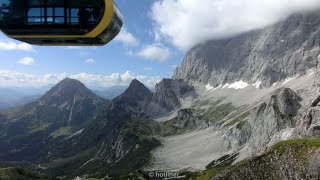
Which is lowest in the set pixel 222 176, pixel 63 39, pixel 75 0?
pixel 222 176

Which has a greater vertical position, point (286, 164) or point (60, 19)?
point (60, 19)

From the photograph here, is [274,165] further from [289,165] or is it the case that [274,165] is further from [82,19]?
[82,19]

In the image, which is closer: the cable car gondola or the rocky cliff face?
the cable car gondola

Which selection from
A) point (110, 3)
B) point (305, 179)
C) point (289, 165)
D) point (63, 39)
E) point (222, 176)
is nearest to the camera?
point (110, 3)

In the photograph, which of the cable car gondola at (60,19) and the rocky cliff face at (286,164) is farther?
the rocky cliff face at (286,164)

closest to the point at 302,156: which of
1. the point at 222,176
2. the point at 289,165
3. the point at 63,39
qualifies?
the point at 289,165

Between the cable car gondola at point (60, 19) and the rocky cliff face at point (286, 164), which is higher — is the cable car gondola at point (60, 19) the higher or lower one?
the higher one

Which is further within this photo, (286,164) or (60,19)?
(286,164)

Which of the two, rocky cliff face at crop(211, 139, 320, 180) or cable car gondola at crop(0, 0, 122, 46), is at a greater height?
cable car gondola at crop(0, 0, 122, 46)
